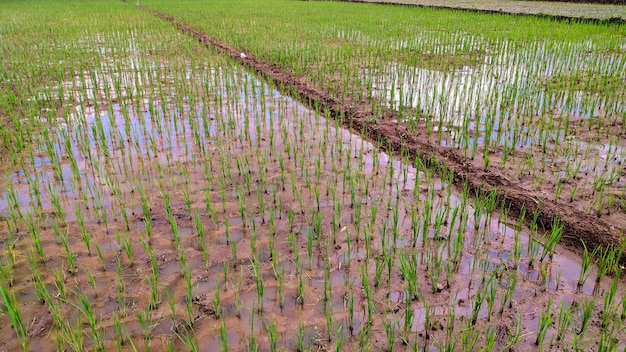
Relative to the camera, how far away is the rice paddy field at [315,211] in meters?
2.06

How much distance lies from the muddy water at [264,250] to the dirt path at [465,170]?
0.60 ft

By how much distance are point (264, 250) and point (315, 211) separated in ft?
1.86

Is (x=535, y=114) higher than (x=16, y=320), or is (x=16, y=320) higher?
(x=535, y=114)

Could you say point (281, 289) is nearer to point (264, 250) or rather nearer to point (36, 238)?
point (264, 250)

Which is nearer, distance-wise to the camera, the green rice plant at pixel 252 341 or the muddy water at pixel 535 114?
the green rice plant at pixel 252 341

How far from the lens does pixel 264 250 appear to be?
265cm

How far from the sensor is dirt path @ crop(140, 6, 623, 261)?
2705mm

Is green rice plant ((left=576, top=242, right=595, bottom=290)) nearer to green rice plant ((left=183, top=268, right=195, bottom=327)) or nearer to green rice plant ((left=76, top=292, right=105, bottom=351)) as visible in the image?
green rice plant ((left=183, top=268, right=195, bottom=327))

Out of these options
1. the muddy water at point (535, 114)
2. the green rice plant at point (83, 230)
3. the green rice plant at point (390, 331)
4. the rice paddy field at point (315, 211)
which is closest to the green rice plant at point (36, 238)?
the rice paddy field at point (315, 211)

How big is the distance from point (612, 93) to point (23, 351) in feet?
20.2

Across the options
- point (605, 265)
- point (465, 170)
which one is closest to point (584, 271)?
point (605, 265)

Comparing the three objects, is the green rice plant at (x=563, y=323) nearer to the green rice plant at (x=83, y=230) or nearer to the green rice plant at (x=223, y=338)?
the green rice plant at (x=223, y=338)

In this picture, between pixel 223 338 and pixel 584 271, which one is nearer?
pixel 223 338

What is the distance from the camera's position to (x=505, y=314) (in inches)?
82.6
